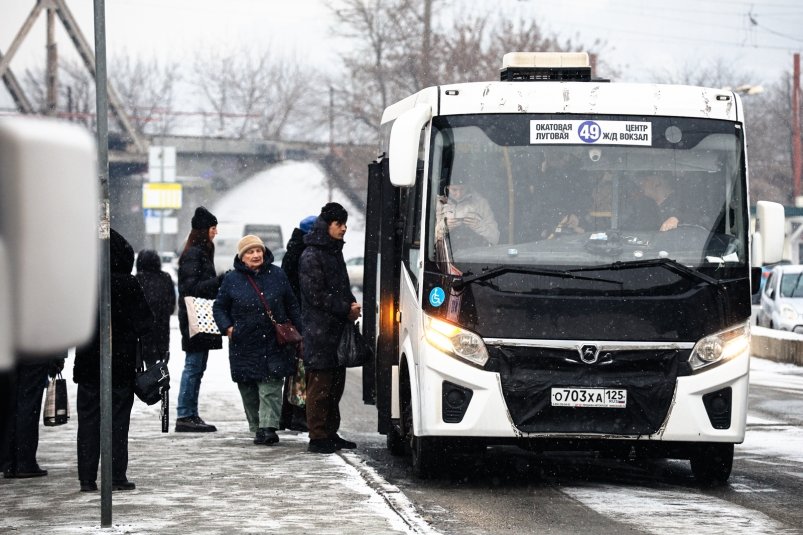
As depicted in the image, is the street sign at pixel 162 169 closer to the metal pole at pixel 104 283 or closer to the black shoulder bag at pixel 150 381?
the black shoulder bag at pixel 150 381

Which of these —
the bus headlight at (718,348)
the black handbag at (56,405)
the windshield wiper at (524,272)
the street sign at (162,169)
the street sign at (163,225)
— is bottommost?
the black handbag at (56,405)

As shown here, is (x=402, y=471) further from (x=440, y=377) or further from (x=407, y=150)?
(x=407, y=150)

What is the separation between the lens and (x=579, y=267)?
30.5ft

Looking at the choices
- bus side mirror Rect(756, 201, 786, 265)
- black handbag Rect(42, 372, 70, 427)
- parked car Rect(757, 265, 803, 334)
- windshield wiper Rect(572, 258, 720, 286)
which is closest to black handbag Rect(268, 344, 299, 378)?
black handbag Rect(42, 372, 70, 427)

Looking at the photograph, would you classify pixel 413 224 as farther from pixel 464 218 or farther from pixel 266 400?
pixel 266 400

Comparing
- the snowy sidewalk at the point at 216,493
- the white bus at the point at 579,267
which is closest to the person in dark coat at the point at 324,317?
the snowy sidewalk at the point at 216,493

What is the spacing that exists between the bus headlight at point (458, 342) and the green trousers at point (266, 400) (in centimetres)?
303

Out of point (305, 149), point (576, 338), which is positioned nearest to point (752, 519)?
point (576, 338)

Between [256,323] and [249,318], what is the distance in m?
0.07

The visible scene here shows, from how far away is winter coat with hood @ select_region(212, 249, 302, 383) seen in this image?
12.0 m

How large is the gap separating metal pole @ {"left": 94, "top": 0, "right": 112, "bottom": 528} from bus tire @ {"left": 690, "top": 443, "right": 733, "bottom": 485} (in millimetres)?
3984

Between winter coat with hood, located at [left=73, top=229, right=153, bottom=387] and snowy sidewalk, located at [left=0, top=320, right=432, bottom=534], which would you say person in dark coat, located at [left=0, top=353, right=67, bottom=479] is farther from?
winter coat with hood, located at [left=73, top=229, right=153, bottom=387]

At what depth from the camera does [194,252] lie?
1313 centimetres

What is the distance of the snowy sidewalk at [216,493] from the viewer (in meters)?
7.79
